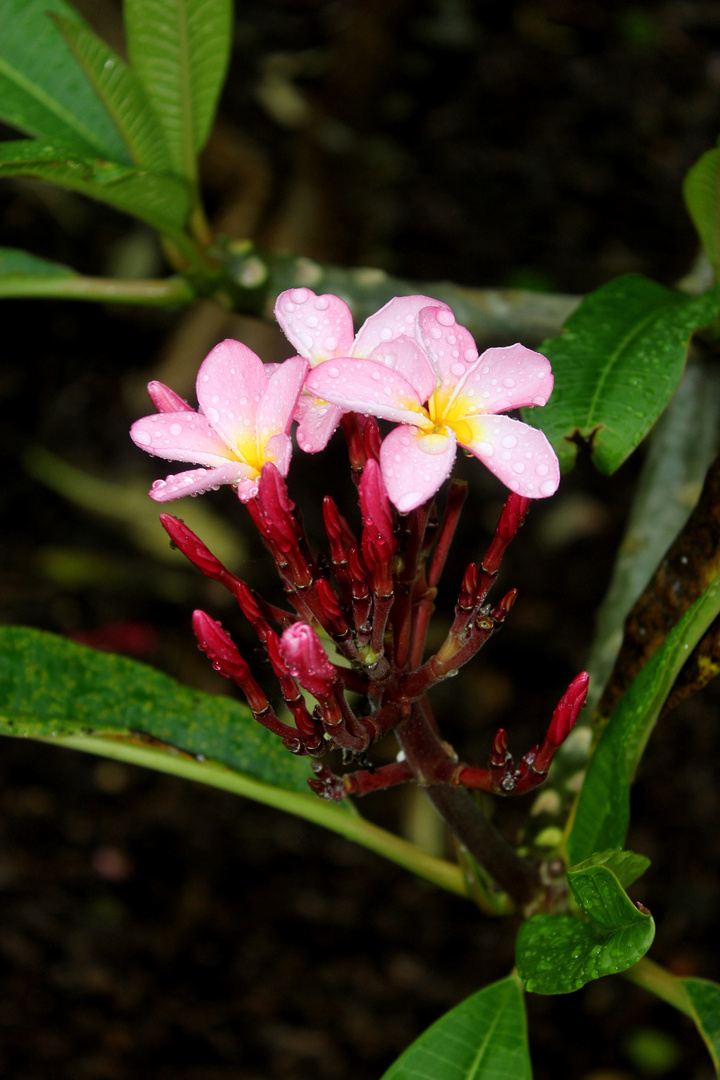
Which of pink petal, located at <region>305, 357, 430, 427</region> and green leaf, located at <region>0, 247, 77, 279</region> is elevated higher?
pink petal, located at <region>305, 357, 430, 427</region>

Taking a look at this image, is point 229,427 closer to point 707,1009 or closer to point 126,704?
point 126,704

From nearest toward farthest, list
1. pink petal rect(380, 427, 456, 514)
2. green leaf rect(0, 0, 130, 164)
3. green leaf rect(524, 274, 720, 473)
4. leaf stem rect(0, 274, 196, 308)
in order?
pink petal rect(380, 427, 456, 514), green leaf rect(524, 274, 720, 473), green leaf rect(0, 0, 130, 164), leaf stem rect(0, 274, 196, 308)

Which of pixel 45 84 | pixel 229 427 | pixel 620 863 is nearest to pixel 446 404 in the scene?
pixel 229 427

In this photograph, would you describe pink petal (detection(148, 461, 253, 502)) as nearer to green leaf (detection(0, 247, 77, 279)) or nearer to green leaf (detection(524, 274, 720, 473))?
green leaf (detection(524, 274, 720, 473))

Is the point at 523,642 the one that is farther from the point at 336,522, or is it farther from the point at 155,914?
the point at 336,522

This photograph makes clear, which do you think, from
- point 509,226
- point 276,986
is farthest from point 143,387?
point 276,986

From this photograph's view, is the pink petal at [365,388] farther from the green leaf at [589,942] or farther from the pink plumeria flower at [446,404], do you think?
the green leaf at [589,942]

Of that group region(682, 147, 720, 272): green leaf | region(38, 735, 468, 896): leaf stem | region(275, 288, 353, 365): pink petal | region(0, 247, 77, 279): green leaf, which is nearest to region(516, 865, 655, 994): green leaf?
region(38, 735, 468, 896): leaf stem
